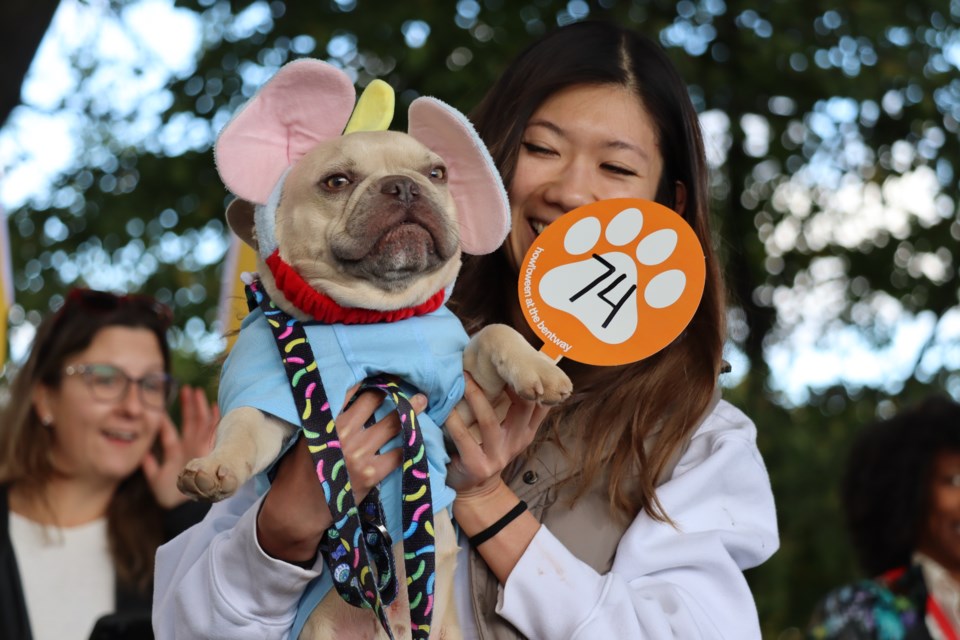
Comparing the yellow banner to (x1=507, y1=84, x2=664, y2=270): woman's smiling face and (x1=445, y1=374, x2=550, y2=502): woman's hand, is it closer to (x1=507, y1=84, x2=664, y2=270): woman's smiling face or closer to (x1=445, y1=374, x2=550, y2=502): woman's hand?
(x1=507, y1=84, x2=664, y2=270): woman's smiling face

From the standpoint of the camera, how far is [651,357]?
7.64 ft

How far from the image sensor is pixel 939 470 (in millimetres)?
4594

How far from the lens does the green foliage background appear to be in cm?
614

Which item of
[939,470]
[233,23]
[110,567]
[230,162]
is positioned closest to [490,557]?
[230,162]

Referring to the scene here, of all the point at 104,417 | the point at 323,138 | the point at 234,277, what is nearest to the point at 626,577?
the point at 323,138

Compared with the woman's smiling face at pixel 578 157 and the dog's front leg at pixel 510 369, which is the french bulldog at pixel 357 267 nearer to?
the dog's front leg at pixel 510 369

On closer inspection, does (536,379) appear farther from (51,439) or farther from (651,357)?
(51,439)

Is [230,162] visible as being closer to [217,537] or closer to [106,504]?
[217,537]

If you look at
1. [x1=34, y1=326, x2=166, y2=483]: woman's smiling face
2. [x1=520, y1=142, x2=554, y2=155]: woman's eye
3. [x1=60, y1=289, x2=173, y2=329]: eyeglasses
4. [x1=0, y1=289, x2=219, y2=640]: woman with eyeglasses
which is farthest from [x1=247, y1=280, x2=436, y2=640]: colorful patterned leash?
[x1=60, y1=289, x2=173, y2=329]: eyeglasses

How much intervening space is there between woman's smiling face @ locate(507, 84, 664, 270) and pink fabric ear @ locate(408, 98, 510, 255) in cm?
30

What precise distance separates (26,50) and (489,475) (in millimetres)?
3374

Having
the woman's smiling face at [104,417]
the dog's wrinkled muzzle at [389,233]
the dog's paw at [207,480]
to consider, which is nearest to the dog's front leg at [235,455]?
the dog's paw at [207,480]

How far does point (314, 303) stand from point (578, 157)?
2.37ft

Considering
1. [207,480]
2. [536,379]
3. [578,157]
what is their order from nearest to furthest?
[207,480] → [536,379] → [578,157]
